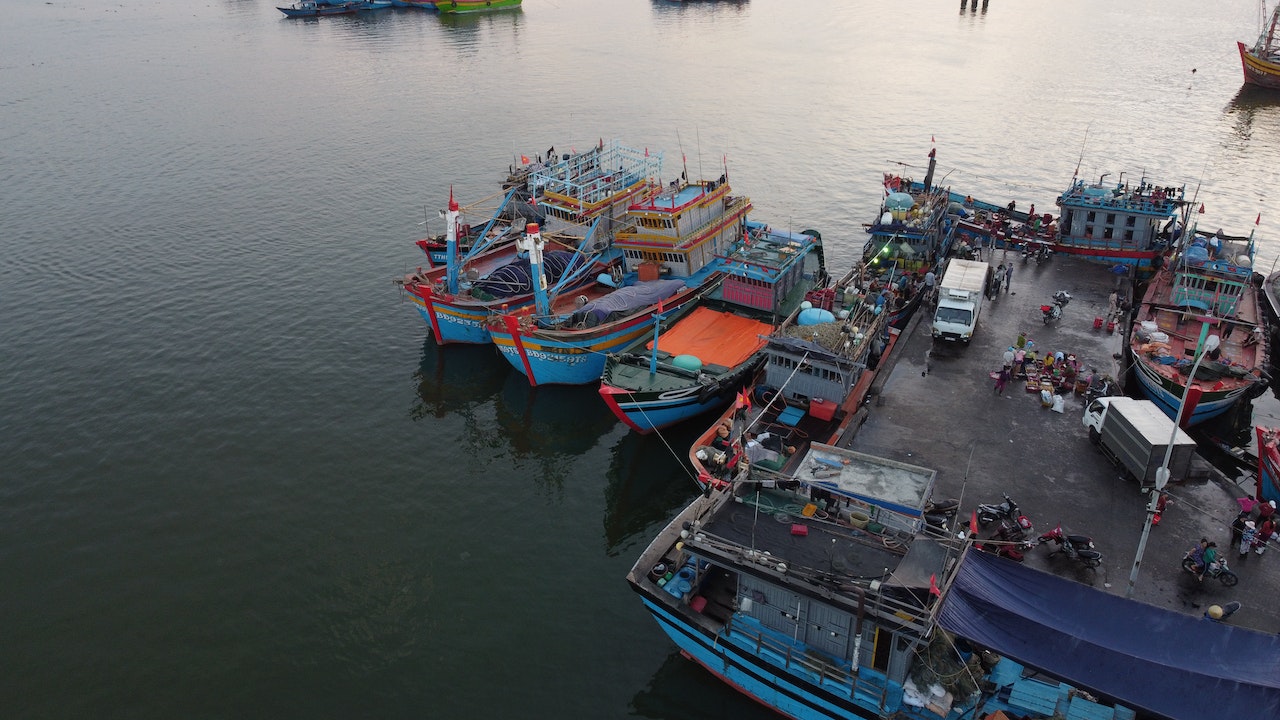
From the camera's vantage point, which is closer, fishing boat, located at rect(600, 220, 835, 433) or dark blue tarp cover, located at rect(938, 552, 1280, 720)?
dark blue tarp cover, located at rect(938, 552, 1280, 720)

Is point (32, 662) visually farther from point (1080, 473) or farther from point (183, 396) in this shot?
point (1080, 473)

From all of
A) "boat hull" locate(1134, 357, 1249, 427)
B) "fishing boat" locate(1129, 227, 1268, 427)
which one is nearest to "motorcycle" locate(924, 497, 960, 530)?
"fishing boat" locate(1129, 227, 1268, 427)

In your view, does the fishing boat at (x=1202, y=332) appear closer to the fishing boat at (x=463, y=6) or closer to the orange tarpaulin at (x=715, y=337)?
the orange tarpaulin at (x=715, y=337)

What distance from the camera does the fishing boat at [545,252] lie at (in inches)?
1905

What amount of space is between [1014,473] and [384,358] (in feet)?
124

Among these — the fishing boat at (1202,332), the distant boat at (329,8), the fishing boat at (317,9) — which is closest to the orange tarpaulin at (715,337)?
the fishing boat at (1202,332)

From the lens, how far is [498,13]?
188 m

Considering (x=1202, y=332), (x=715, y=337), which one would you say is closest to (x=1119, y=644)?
(x=1202, y=332)

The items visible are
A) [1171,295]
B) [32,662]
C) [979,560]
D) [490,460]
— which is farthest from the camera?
[1171,295]

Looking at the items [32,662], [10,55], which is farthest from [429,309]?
[10,55]

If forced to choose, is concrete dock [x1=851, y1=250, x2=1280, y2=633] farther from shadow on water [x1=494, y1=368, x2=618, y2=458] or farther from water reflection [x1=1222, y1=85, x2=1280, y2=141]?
water reflection [x1=1222, y1=85, x2=1280, y2=141]

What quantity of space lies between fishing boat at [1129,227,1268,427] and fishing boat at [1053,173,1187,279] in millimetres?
2023

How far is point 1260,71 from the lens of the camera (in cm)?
10844

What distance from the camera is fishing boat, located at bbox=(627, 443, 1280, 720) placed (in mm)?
20000
